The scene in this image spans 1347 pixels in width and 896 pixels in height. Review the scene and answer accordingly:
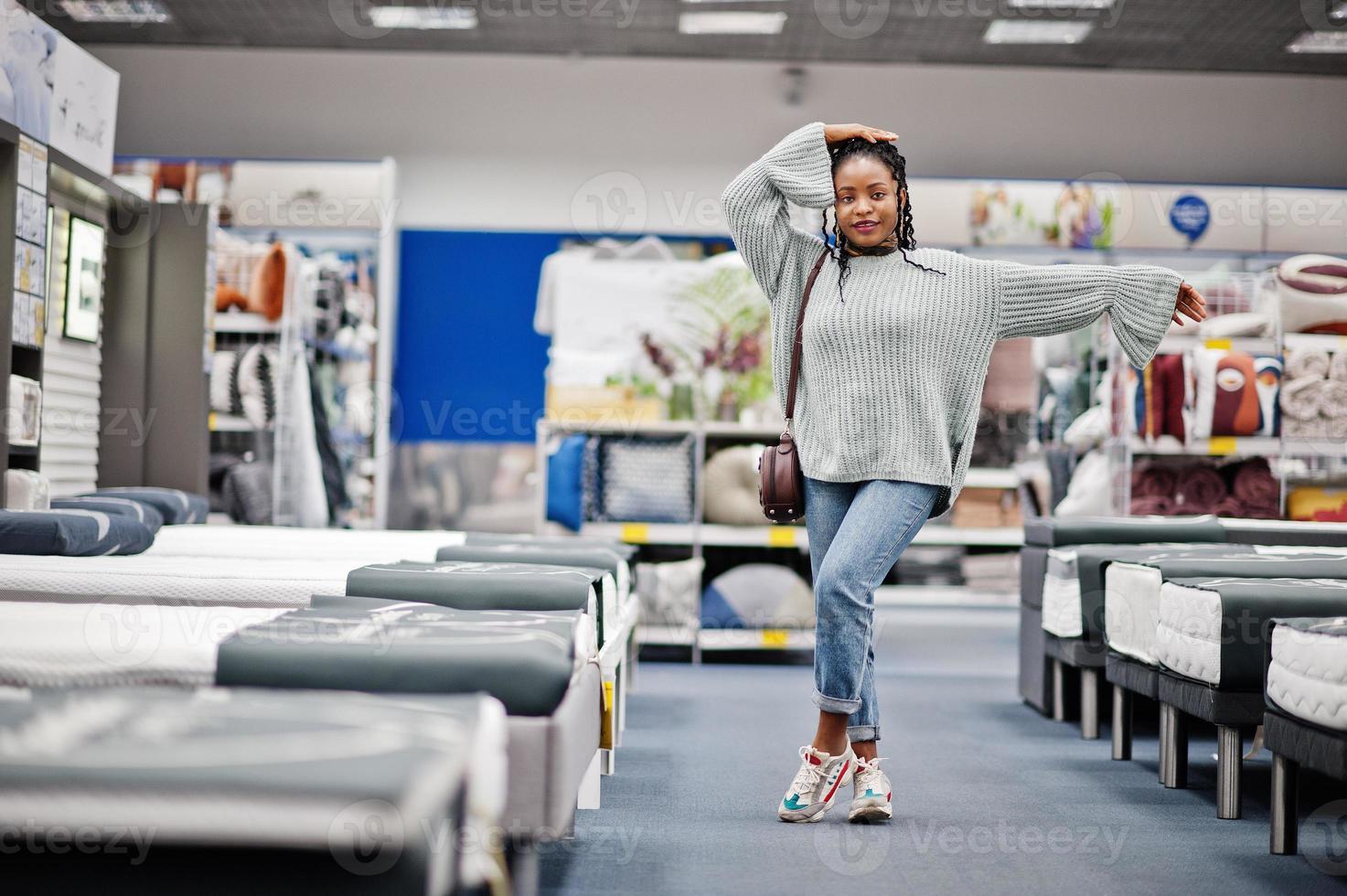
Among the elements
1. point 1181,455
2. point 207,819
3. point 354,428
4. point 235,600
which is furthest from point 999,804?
point 354,428

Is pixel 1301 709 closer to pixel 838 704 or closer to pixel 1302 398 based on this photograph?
pixel 838 704

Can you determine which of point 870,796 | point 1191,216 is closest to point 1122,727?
point 870,796

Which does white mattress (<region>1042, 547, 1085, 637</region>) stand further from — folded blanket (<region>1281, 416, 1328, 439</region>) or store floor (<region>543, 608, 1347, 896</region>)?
folded blanket (<region>1281, 416, 1328, 439</region>)

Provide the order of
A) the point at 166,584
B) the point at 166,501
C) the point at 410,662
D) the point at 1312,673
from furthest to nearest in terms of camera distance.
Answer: the point at 166,501 < the point at 166,584 < the point at 1312,673 < the point at 410,662

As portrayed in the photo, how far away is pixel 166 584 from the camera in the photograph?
254 cm

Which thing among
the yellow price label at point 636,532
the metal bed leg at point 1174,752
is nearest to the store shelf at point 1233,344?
the yellow price label at point 636,532

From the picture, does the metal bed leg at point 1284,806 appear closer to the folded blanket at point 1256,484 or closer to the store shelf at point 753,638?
the store shelf at point 753,638

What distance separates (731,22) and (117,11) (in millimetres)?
4038

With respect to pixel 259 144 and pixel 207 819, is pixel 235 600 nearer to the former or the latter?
pixel 207 819

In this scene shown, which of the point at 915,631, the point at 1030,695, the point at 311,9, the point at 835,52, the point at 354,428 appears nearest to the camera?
the point at 1030,695

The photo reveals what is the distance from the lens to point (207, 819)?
3.73 ft

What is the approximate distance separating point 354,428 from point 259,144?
257 cm

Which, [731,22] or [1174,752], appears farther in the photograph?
[731,22]

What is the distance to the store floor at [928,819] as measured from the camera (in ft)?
6.73
